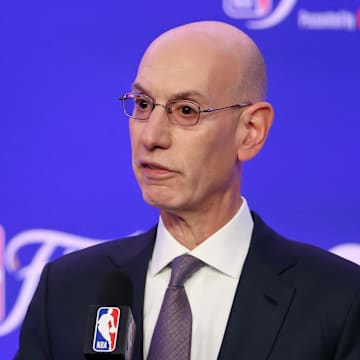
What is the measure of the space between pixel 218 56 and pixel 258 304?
1.66 feet

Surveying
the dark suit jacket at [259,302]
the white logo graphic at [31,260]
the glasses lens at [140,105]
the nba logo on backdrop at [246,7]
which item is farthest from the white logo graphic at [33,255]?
the glasses lens at [140,105]

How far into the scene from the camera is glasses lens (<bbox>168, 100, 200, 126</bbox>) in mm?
1936

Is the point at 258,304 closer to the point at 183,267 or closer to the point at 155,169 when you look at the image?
the point at 183,267

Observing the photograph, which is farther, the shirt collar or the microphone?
the shirt collar

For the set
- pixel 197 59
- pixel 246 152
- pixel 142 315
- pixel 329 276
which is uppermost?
pixel 197 59

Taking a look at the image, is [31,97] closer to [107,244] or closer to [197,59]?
[107,244]

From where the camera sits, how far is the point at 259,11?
278cm

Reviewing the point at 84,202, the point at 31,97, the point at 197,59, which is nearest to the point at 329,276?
the point at 197,59

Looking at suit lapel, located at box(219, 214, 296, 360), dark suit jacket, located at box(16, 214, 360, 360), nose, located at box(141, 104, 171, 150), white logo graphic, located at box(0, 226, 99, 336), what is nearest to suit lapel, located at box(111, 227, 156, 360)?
dark suit jacket, located at box(16, 214, 360, 360)

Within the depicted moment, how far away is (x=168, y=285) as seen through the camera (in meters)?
2.00

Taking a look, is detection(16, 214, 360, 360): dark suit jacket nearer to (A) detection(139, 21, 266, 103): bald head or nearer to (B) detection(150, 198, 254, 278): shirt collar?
(B) detection(150, 198, 254, 278): shirt collar

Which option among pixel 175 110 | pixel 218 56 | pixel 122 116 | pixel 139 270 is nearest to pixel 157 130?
pixel 175 110

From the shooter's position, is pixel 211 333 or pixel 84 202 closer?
pixel 211 333

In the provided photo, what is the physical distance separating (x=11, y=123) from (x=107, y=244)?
29.5 inches
